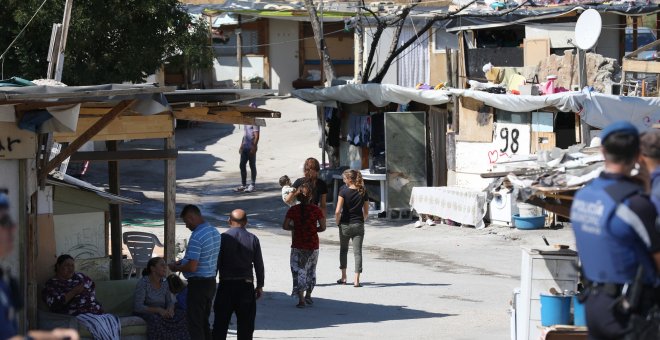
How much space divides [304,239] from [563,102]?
7055 millimetres

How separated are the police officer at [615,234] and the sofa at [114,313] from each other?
5.80 meters

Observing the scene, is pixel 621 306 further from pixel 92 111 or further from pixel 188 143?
pixel 188 143

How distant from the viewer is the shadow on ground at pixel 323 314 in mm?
12914

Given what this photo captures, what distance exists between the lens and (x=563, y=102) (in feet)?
63.2

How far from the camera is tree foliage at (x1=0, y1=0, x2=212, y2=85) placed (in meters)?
20.6

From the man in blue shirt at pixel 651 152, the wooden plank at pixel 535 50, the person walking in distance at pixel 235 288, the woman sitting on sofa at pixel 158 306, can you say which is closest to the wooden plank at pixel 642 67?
the wooden plank at pixel 535 50

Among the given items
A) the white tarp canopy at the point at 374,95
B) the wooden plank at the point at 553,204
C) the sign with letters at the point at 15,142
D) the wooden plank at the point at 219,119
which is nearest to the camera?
the wooden plank at the point at 553,204

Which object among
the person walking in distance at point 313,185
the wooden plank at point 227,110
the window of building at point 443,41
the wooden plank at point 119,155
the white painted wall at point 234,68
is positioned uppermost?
the window of building at point 443,41

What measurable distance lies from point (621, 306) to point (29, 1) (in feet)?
53.6

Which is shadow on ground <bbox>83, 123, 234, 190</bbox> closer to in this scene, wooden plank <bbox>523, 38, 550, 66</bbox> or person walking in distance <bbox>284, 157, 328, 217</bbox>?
wooden plank <bbox>523, 38, 550, 66</bbox>

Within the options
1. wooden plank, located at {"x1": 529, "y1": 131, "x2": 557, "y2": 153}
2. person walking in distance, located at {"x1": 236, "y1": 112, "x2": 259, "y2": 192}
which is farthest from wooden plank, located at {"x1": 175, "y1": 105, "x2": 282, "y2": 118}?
person walking in distance, located at {"x1": 236, "y1": 112, "x2": 259, "y2": 192}

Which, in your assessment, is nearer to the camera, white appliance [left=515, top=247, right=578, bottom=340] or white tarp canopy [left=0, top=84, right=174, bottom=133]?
white tarp canopy [left=0, top=84, right=174, bottom=133]

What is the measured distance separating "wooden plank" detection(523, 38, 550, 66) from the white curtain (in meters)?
4.99

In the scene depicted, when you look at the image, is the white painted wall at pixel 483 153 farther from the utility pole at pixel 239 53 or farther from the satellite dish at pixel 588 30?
the utility pole at pixel 239 53
